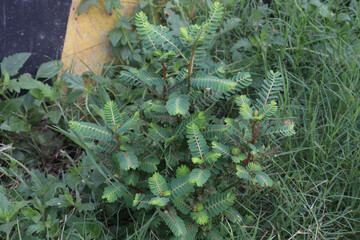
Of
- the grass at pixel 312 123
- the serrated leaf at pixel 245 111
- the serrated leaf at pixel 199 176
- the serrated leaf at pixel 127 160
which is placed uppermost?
the serrated leaf at pixel 245 111

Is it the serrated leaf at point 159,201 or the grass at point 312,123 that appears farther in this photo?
the grass at point 312,123

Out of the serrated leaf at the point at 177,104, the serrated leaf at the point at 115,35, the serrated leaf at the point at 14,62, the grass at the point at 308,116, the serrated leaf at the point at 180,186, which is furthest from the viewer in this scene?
the serrated leaf at the point at 115,35

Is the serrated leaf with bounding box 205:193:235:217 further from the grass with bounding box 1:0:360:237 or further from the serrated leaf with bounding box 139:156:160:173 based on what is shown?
the serrated leaf with bounding box 139:156:160:173

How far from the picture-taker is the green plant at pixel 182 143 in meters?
1.56

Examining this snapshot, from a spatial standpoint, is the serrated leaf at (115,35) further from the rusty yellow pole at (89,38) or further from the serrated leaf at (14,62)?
the serrated leaf at (14,62)

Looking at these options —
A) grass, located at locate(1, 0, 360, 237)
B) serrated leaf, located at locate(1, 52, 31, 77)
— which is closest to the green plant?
grass, located at locate(1, 0, 360, 237)

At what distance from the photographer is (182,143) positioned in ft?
5.88

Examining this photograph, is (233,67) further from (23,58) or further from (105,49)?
(23,58)

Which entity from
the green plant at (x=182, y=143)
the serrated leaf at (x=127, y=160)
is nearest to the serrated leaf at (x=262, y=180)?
the green plant at (x=182, y=143)

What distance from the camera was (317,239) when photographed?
5.94 ft

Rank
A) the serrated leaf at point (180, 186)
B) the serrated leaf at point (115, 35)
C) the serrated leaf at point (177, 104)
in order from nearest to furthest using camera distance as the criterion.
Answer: the serrated leaf at point (177, 104)
the serrated leaf at point (180, 186)
the serrated leaf at point (115, 35)

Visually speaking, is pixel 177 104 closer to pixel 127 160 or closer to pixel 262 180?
pixel 127 160

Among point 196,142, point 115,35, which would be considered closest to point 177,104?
point 196,142

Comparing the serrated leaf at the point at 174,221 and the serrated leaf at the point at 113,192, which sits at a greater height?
the serrated leaf at the point at 113,192
